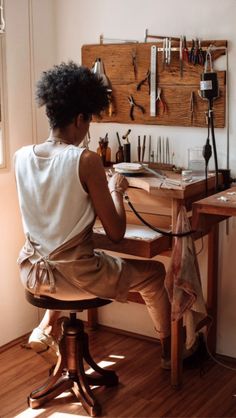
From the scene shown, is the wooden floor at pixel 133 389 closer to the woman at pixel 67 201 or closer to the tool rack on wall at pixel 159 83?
the woman at pixel 67 201

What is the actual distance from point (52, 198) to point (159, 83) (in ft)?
3.39

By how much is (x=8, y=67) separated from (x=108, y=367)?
5.31 ft

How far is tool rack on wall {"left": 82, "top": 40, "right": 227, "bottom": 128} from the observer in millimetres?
2998

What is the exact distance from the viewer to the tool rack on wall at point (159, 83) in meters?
3.00

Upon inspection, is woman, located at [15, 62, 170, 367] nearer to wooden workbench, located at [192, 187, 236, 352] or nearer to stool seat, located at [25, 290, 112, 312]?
stool seat, located at [25, 290, 112, 312]

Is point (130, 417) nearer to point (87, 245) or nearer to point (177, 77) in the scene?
point (87, 245)

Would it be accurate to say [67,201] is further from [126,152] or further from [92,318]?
[92,318]

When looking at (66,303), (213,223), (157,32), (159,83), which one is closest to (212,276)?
(213,223)

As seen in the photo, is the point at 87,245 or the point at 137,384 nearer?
the point at 87,245

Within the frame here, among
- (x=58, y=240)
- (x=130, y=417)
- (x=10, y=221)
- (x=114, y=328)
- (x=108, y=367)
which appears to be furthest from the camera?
(x=114, y=328)

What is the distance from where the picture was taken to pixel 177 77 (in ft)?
10.0

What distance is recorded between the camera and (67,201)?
240 centimetres

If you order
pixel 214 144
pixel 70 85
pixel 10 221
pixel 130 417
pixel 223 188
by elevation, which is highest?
pixel 70 85

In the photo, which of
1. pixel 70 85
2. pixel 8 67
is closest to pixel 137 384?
pixel 70 85
